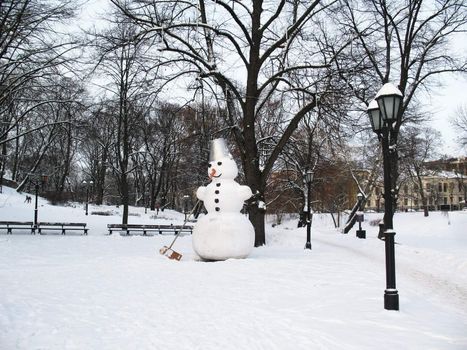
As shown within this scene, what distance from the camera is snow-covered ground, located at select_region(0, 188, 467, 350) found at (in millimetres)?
5445

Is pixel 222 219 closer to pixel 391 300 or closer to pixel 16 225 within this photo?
pixel 391 300

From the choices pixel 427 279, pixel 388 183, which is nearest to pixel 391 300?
pixel 388 183

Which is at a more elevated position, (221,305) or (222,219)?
(222,219)

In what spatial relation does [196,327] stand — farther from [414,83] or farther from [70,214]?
[70,214]

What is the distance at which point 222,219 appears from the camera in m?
12.1

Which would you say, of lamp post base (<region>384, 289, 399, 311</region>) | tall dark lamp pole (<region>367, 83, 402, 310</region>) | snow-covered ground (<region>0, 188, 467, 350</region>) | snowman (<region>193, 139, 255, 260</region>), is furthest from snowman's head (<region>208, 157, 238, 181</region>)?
lamp post base (<region>384, 289, 399, 311</region>)

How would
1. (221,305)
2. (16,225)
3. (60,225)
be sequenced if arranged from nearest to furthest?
1. (221,305)
2. (60,225)
3. (16,225)

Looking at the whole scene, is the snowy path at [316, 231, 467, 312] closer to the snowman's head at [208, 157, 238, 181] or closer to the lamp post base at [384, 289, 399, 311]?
the lamp post base at [384, 289, 399, 311]

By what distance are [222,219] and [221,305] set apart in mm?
4947

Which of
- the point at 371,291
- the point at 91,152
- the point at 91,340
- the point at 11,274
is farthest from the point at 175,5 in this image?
the point at 91,152

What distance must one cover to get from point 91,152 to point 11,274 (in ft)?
163

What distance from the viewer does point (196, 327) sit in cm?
596

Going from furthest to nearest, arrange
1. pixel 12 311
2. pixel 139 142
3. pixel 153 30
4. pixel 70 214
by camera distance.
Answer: pixel 139 142 → pixel 70 214 → pixel 153 30 → pixel 12 311

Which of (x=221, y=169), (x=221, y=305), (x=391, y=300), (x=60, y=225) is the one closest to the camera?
(x=391, y=300)
